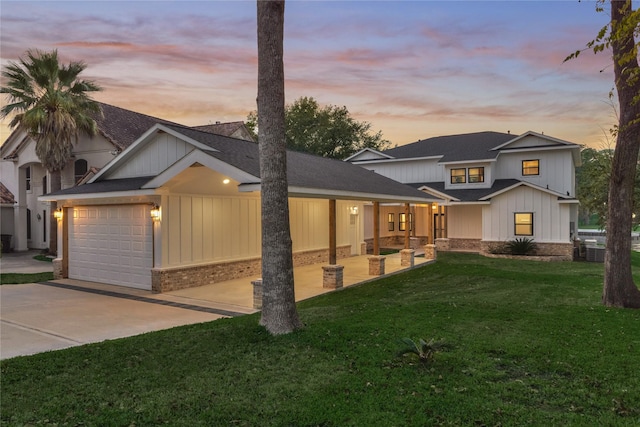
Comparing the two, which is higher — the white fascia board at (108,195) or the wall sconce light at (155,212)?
the white fascia board at (108,195)

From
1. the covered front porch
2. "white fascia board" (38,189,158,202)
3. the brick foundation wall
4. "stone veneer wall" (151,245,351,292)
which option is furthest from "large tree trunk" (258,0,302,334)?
the brick foundation wall

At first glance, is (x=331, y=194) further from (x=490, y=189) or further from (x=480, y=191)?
(x=490, y=189)

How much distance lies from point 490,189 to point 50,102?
22.9 meters

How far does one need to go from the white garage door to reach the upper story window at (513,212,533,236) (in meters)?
18.1

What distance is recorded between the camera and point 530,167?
23.6 m

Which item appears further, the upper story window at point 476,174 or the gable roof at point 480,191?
the upper story window at point 476,174

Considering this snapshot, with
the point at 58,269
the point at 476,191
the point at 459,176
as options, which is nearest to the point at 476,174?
the point at 459,176

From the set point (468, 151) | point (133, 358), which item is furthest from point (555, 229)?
point (133, 358)

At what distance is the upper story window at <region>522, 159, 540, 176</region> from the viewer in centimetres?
2328

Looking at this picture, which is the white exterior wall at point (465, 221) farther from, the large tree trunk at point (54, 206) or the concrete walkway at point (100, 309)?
the large tree trunk at point (54, 206)

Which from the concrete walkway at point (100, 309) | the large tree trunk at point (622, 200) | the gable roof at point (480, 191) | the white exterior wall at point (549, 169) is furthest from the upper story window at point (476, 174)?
the large tree trunk at point (622, 200)

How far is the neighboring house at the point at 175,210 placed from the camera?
37.4 ft

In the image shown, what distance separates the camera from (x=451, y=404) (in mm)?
4238

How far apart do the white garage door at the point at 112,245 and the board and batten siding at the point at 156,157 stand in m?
1.49
